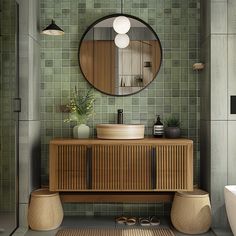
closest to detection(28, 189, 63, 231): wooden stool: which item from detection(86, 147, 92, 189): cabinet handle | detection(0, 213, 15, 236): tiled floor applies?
detection(0, 213, 15, 236): tiled floor

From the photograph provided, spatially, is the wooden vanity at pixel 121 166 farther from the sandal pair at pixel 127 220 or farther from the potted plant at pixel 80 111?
the sandal pair at pixel 127 220

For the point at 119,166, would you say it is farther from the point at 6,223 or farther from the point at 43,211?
the point at 6,223

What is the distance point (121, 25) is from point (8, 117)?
5.07 ft

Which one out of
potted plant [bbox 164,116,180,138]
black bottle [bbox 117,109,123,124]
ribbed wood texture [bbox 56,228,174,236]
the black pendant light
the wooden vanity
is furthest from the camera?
black bottle [bbox 117,109,123,124]

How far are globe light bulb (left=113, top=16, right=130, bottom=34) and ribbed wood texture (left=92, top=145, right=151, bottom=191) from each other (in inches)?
49.5

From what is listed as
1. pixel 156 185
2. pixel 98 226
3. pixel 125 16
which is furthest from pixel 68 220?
pixel 125 16

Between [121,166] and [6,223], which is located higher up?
[121,166]

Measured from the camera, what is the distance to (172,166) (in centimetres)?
378

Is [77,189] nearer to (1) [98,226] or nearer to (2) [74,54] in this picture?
(1) [98,226]

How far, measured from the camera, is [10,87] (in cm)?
350

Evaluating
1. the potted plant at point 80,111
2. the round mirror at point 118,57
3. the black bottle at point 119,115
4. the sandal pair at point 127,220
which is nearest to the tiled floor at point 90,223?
the sandal pair at point 127,220

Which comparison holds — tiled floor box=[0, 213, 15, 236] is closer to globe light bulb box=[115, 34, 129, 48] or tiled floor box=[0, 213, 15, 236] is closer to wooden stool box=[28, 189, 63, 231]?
wooden stool box=[28, 189, 63, 231]

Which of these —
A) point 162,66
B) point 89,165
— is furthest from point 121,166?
point 162,66

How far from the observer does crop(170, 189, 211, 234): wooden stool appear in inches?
144
